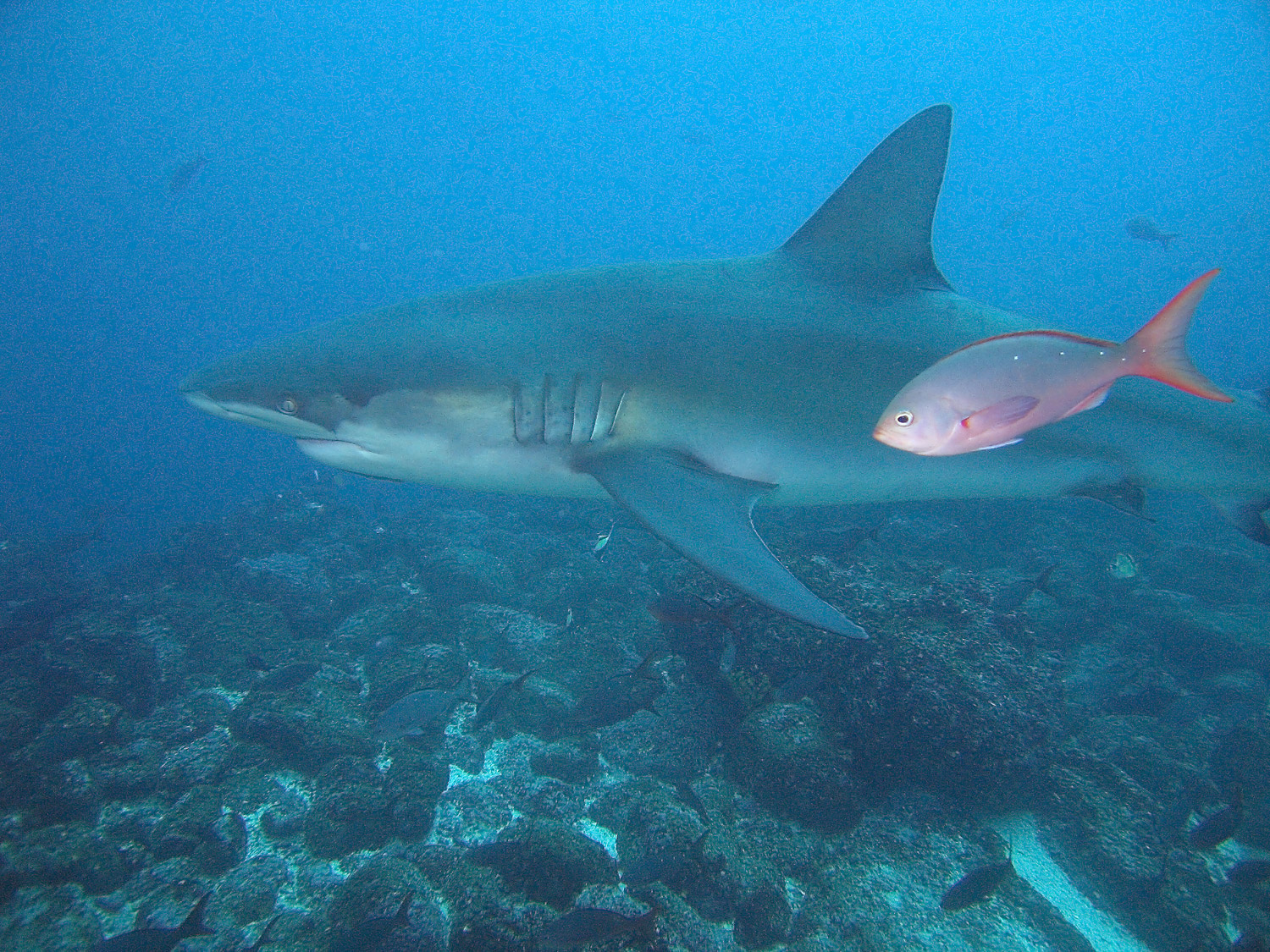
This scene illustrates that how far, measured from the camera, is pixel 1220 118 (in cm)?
13850

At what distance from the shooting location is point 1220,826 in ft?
12.4

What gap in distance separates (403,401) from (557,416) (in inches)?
30.4

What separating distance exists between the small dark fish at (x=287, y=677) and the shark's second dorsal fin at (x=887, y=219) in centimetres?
559

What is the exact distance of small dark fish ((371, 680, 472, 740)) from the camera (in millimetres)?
4527

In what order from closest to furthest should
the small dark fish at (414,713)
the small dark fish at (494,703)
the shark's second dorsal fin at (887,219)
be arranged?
the shark's second dorsal fin at (887,219) < the small dark fish at (414,713) < the small dark fish at (494,703)

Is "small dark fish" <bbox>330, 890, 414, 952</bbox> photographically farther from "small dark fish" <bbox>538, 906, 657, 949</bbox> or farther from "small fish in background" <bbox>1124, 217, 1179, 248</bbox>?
"small fish in background" <bbox>1124, 217, 1179, 248</bbox>

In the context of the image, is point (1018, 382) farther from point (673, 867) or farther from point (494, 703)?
point (494, 703)

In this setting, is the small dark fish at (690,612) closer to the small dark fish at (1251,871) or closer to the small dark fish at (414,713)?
the small dark fish at (414,713)

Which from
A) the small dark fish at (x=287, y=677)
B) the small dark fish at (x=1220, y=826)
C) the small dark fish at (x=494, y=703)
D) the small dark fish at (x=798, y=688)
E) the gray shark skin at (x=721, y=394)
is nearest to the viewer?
the gray shark skin at (x=721, y=394)

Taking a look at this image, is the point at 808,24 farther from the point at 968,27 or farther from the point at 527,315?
the point at 527,315

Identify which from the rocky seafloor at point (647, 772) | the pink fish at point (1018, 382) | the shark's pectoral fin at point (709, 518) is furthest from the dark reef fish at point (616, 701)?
the pink fish at point (1018, 382)

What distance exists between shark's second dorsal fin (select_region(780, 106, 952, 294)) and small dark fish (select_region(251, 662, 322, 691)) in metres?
5.59

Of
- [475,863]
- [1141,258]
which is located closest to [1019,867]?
[475,863]

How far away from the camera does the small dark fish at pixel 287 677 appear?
5.27 meters
